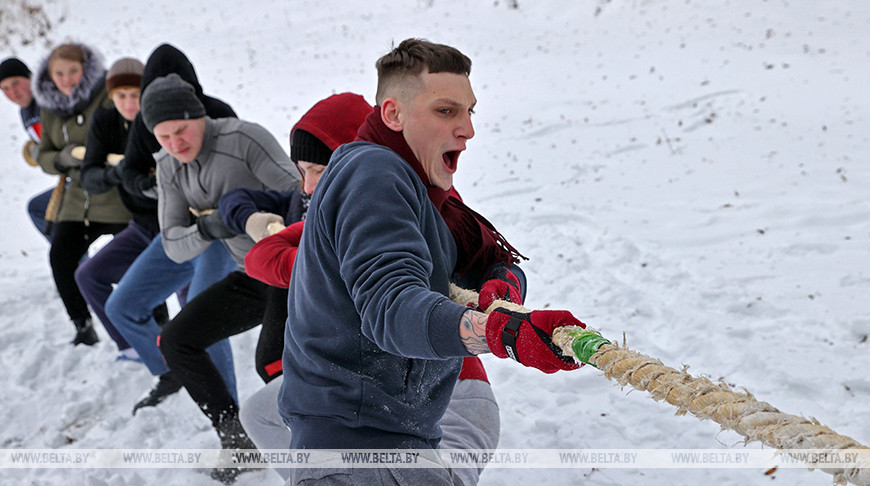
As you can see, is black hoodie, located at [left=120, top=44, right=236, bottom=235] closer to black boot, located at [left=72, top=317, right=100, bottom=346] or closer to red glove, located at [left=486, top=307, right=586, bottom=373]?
black boot, located at [left=72, top=317, right=100, bottom=346]

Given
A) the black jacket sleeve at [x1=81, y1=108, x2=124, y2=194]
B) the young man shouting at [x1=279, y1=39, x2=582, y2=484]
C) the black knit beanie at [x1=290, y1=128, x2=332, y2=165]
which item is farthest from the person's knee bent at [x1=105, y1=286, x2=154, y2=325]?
the young man shouting at [x1=279, y1=39, x2=582, y2=484]

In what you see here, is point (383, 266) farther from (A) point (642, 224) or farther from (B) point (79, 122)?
(B) point (79, 122)

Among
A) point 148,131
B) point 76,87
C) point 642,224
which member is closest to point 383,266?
point 148,131

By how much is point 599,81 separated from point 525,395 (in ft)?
23.7

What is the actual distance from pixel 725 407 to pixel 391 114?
1135 millimetres

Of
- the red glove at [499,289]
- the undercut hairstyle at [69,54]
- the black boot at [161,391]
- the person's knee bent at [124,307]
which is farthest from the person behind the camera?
the undercut hairstyle at [69,54]

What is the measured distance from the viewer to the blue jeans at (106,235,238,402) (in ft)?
13.0

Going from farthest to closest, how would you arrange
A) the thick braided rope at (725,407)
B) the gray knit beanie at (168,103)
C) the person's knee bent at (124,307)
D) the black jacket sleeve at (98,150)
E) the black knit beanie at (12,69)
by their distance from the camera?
the black knit beanie at (12,69), the black jacket sleeve at (98,150), the person's knee bent at (124,307), the gray knit beanie at (168,103), the thick braided rope at (725,407)

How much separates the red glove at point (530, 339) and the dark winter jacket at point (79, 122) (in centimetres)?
454

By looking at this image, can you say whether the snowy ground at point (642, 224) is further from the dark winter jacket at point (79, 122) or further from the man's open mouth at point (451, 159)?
the dark winter jacket at point (79, 122)

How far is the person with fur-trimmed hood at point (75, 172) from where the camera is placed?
16.5 feet

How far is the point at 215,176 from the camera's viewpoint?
3666 mm

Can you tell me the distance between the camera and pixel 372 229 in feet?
4.90

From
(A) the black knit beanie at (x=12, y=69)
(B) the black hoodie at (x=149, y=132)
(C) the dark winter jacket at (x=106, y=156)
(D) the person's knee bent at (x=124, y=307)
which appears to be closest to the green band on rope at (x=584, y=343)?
(B) the black hoodie at (x=149, y=132)
